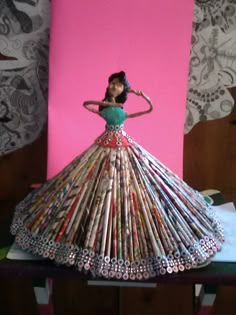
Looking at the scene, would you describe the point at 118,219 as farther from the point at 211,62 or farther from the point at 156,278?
the point at 211,62

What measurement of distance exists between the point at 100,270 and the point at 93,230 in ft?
0.19

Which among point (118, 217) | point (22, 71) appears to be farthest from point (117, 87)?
point (22, 71)

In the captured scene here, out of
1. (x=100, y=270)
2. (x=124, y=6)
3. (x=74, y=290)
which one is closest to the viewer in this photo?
(x=100, y=270)

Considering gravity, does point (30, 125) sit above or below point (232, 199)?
above

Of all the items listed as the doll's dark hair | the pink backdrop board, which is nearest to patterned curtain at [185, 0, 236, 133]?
the pink backdrop board

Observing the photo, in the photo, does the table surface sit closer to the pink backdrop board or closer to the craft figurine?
the craft figurine

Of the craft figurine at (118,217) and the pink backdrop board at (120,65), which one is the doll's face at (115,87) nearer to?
the craft figurine at (118,217)

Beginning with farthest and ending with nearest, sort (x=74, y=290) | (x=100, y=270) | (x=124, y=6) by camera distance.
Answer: (x=74, y=290) < (x=124, y=6) < (x=100, y=270)

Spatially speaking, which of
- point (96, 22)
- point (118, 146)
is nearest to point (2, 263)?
point (118, 146)

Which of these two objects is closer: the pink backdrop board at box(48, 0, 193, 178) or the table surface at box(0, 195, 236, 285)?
the table surface at box(0, 195, 236, 285)

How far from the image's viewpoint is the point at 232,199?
0.93 m

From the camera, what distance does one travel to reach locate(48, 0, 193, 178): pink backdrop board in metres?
0.79

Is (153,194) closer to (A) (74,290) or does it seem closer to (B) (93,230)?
(B) (93,230)

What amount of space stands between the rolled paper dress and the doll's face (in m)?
0.03
